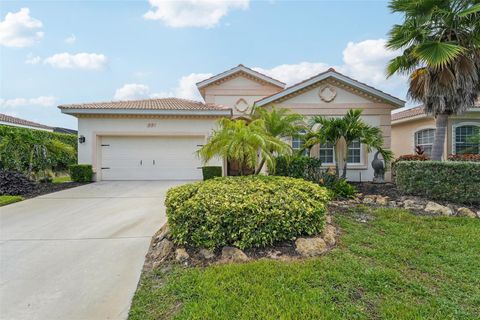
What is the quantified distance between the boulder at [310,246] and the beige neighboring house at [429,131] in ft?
38.1

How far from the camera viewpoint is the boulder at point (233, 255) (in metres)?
3.75

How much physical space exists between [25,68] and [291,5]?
35.1 feet

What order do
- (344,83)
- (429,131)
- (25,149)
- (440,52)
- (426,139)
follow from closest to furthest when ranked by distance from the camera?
(440,52)
(25,149)
(344,83)
(429,131)
(426,139)

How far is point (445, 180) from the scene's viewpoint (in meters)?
6.93

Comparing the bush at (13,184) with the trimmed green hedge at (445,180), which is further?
the bush at (13,184)

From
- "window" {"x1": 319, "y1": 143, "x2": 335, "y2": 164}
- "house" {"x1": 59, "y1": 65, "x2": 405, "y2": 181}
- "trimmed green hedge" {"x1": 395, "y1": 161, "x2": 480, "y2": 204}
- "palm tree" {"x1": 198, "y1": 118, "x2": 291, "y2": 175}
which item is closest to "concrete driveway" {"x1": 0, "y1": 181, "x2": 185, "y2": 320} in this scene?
"palm tree" {"x1": 198, "y1": 118, "x2": 291, "y2": 175}

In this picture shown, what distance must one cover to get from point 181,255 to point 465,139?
15379mm

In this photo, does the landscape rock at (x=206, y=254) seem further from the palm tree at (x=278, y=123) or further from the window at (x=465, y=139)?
the window at (x=465, y=139)

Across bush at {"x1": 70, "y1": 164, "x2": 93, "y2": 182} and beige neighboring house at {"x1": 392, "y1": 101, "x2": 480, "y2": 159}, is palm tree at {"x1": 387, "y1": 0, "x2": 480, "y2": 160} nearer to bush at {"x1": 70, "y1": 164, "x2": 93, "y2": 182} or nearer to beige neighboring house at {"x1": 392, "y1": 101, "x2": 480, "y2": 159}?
beige neighboring house at {"x1": 392, "y1": 101, "x2": 480, "y2": 159}

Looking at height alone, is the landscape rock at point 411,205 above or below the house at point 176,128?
below

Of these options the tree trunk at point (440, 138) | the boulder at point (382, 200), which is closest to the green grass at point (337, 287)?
the boulder at point (382, 200)

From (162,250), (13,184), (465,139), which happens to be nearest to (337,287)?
(162,250)

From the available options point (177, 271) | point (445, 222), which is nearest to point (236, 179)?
point (177, 271)

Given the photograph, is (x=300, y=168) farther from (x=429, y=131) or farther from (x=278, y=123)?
(x=429, y=131)
